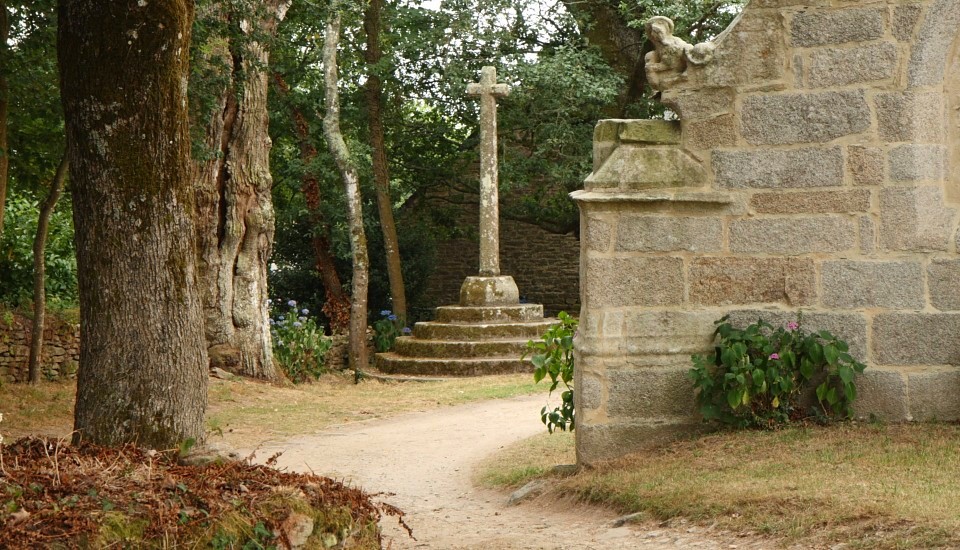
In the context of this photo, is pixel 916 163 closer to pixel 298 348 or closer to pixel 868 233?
pixel 868 233

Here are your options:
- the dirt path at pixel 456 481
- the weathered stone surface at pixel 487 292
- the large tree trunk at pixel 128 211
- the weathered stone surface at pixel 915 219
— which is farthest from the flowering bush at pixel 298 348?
the weathered stone surface at pixel 915 219

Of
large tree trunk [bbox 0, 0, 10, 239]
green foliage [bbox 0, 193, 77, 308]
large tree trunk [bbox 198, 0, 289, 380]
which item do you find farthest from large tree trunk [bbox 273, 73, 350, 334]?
large tree trunk [bbox 0, 0, 10, 239]

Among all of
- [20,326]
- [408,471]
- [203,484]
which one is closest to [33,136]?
[20,326]

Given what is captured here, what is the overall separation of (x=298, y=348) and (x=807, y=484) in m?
11.3

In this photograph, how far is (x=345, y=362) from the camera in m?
17.3

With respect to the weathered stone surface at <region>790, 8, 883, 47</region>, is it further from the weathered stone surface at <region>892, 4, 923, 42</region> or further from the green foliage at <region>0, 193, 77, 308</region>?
the green foliage at <region>0, 193, 77, 308</region>

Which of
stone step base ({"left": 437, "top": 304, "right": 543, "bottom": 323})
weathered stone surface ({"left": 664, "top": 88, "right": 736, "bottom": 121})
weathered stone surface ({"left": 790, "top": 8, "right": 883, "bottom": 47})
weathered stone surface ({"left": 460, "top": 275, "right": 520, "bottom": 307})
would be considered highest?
weathered stone surface ({"left": 790, "top": 8, "right": 883, "bottom": 47})

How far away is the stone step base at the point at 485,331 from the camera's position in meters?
15.4

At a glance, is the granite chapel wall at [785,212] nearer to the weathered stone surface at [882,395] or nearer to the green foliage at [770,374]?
the weathered stone surface at [882,395]

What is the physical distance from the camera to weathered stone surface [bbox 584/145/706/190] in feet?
20.6

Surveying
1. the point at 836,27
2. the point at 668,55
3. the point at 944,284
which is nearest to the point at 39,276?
the point at 668,55

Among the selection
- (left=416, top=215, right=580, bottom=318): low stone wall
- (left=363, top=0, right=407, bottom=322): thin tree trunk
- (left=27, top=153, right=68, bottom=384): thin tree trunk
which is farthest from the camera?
(left=416, top=215, right=580, bottom=318): low stone wall

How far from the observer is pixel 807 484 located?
5.01 meters

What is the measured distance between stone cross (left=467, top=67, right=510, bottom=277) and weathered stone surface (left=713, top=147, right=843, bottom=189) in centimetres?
996
